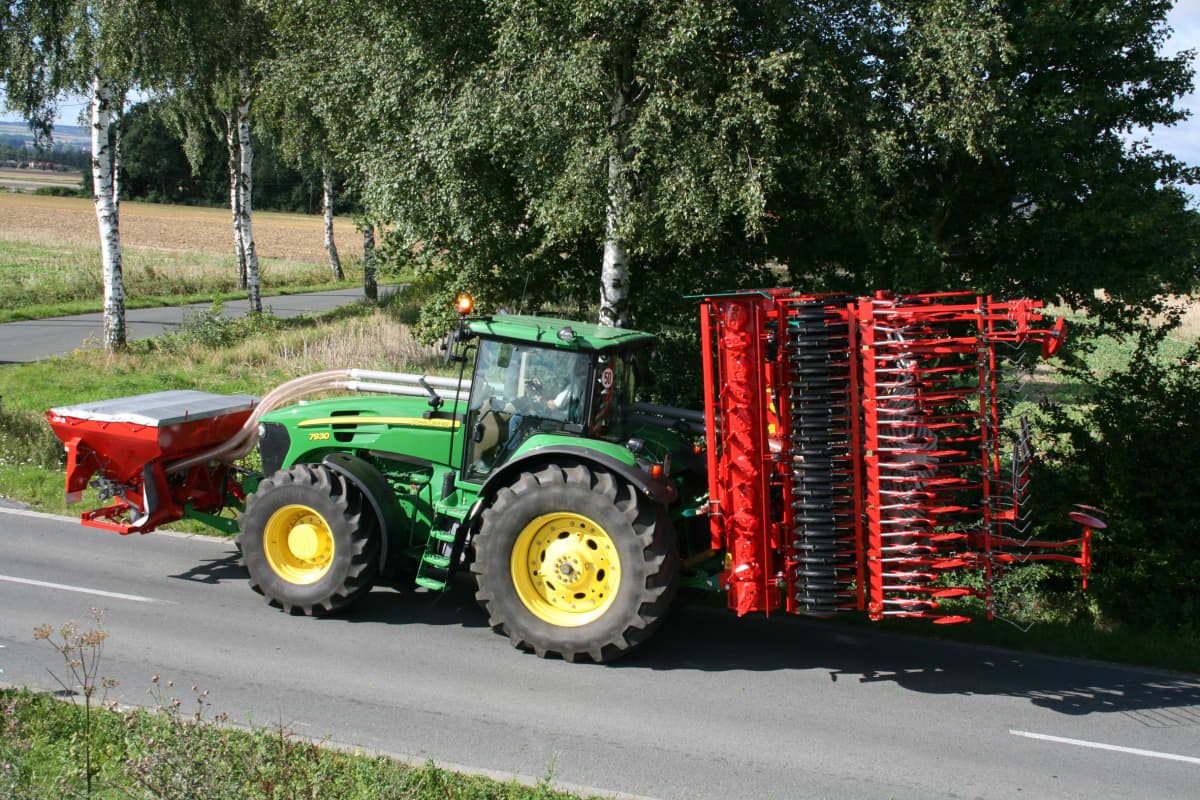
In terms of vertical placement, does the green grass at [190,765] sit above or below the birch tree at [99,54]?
below

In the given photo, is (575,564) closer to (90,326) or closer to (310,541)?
(310,541)

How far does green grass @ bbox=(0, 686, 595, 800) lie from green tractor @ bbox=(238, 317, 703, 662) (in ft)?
5.91

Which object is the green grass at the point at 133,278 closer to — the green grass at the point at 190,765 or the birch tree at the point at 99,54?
the birch tree at the point at 99,54

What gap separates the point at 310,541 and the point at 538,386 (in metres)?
2.26

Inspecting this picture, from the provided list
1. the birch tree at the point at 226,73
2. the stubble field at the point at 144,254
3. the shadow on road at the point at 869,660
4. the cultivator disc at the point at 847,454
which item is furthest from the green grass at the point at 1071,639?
the stubble field at the point at 144,254

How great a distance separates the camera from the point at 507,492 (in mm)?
6957

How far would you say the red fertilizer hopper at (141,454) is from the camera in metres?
8.23

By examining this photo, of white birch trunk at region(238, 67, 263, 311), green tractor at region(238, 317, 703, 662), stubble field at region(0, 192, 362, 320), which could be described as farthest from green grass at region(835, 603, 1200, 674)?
stubble field at region(0, 192, 362, 320)

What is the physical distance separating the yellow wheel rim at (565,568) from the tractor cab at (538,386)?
669 millimetres

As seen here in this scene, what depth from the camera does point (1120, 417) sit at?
361 inches

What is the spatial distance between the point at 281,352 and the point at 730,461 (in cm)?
1374

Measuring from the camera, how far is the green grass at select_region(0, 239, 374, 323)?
2884 cm

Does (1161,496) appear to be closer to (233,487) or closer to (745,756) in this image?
(745,756)

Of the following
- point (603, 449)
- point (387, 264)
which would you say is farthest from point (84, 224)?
point (603, 449)
